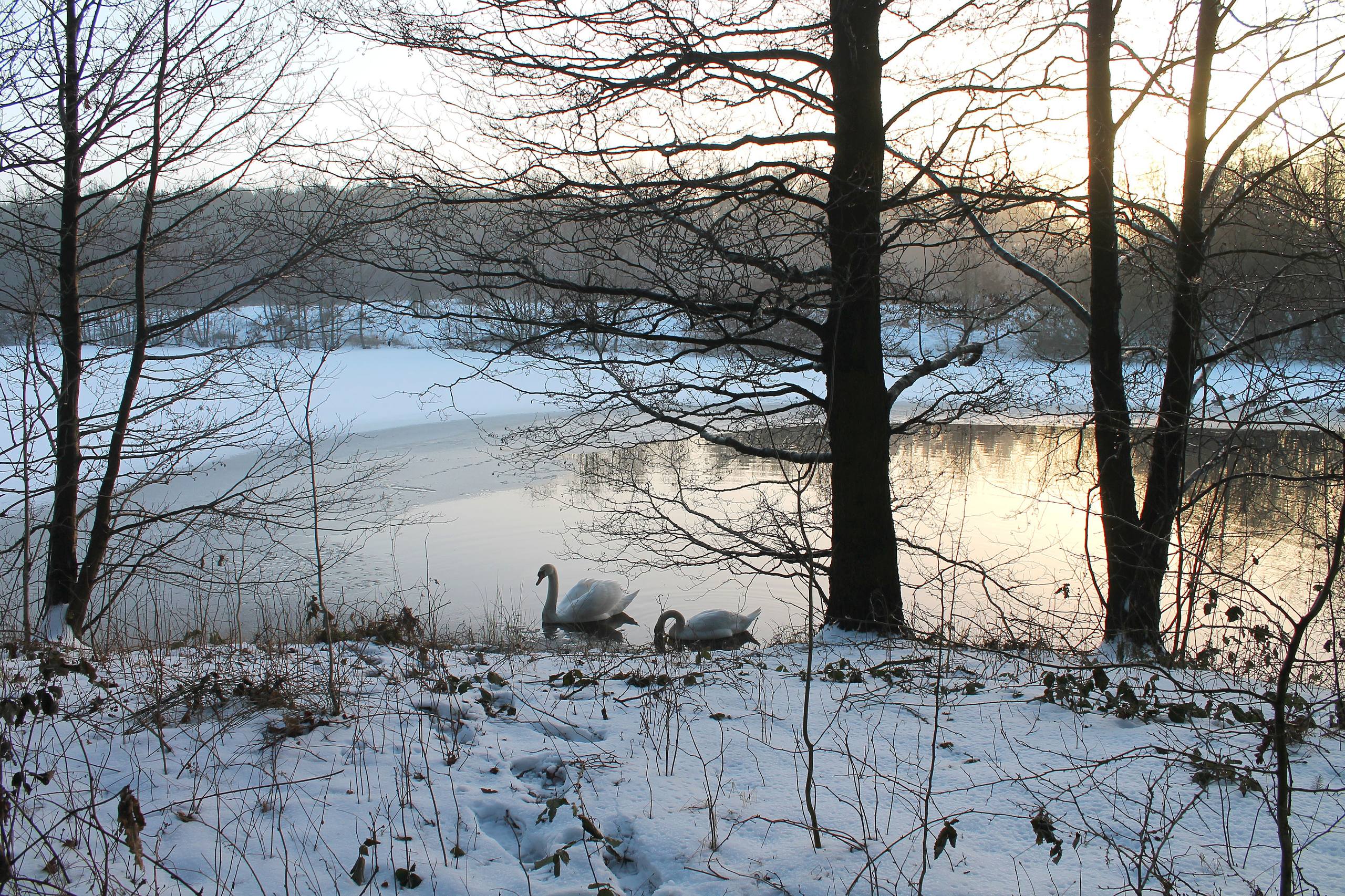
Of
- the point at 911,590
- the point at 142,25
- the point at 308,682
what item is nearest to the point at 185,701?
the point at 308,682

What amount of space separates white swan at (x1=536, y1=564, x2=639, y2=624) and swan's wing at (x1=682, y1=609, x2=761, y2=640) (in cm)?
184

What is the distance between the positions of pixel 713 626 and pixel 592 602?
2.08 meters

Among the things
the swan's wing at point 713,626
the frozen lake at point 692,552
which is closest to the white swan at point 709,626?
the swan's wing at point 713,626

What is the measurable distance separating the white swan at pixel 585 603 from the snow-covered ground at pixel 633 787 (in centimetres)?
554

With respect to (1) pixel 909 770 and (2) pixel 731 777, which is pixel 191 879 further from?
(1) pixel 909 770

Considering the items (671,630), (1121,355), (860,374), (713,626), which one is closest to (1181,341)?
(1121,355)

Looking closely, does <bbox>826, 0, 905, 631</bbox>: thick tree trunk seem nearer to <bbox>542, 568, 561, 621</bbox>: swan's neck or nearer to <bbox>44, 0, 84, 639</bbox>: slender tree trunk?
<bbox>542, 568, 561, 621</bbox>: swan's neck

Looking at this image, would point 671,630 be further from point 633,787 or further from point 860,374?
point 633,787

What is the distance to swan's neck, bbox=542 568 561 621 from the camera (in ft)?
33.0

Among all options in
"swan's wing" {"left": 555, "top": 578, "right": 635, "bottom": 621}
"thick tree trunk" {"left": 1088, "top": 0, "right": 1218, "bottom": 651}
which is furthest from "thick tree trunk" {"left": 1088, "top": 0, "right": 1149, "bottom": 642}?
"swan's wing" {"left": 555, "top": 578, "right": 635, "bottom": 621}

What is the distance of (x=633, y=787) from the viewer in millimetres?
3225

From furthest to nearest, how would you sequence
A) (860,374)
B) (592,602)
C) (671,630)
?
(592,602) → (671,630) → (860,374)

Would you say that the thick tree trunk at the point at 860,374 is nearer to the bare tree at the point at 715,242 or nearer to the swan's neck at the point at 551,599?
the bare tree at the point at 715,242

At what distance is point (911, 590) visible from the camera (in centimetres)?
1017
